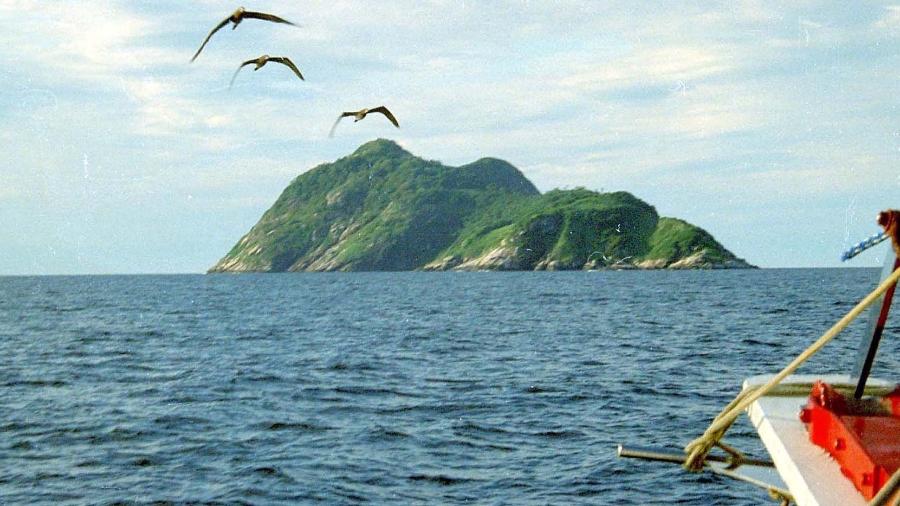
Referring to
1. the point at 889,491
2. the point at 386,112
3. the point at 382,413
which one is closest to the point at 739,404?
the point at 889,491

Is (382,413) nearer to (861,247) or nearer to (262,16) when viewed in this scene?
(262,16)

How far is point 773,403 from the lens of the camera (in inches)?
397

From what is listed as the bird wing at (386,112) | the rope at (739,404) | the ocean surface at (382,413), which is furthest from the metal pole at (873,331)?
the bird wing at (386,112)

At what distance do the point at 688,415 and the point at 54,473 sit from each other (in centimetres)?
1541

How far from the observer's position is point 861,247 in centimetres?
785

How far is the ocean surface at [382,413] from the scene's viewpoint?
54.8 feet

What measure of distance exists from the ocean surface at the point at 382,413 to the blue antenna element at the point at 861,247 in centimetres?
884

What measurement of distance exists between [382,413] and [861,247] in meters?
18.1

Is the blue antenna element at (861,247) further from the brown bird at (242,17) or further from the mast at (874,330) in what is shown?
the brown bird at (242,17)

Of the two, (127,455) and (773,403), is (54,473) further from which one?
(773,403)

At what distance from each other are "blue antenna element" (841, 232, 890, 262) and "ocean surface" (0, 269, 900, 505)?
884 cm

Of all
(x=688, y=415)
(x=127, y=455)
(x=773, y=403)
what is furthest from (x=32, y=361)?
(x=773, y=403)

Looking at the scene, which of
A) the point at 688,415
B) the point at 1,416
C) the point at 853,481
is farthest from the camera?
the point at 1,416

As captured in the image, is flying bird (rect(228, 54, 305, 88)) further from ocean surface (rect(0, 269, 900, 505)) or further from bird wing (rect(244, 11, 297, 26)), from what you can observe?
ocean surface (rect(0, 269, 900, 505))
